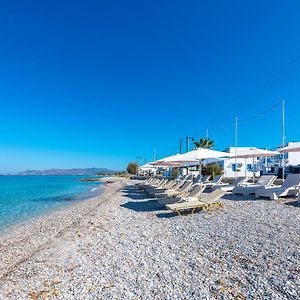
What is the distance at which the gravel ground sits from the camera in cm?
337

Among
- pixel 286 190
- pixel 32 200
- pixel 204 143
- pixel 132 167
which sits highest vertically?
pixel 204 143

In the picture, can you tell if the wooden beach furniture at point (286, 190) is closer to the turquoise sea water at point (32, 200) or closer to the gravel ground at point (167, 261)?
the gravel ground at point (167, 261)

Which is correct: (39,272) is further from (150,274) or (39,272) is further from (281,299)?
(281,299)

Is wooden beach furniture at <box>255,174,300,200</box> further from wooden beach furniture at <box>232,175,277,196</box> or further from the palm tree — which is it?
the palm tree

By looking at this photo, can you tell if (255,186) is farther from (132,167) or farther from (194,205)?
(132,167)

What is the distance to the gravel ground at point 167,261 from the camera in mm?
3367

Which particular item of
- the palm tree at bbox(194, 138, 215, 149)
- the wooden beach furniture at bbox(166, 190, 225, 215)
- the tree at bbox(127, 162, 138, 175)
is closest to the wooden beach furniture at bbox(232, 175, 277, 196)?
the wooden beach furniture at bbox(166, 190, 225, 215)

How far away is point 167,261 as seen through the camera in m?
4.34

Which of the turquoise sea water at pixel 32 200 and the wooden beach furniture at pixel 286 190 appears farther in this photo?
the turquoise sea water at pixel 32 200

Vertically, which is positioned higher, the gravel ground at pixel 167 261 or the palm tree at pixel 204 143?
the palm tree at pixel 204 143

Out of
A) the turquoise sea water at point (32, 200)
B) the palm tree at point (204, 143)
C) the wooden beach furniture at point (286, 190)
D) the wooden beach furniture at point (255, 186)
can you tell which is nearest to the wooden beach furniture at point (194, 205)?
the wooden beach furniture at point (286, 190)

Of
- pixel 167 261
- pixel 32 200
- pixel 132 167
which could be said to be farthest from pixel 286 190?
pixel 132 167

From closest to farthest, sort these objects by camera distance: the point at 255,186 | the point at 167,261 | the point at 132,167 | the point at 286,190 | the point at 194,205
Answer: the point at 167,261
the point at 194,205
the point at 286,190
the point at 255,186
the point at 132,167

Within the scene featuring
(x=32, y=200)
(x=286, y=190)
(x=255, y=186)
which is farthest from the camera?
(x=32, y=200)
